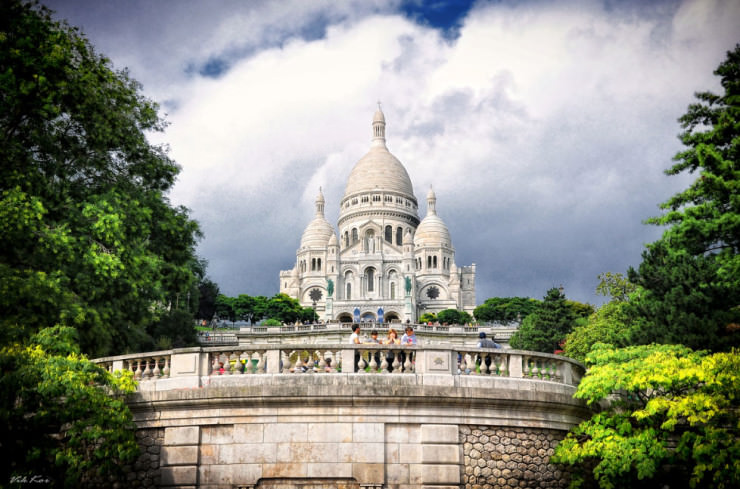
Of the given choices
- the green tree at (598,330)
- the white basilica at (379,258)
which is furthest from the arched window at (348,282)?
the green tree at (598,330)

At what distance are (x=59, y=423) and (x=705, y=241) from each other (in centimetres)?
2026

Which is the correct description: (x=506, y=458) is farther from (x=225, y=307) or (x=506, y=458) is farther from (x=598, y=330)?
A: (x=225, y=307)

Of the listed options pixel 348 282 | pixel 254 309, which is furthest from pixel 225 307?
pixel 348 282

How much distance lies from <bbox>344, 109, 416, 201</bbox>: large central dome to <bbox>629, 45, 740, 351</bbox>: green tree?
4679 inches

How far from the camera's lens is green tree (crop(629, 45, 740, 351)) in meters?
24.7

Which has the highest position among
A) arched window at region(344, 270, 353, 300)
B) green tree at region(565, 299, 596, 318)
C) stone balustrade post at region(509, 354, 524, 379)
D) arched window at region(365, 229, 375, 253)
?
arched window at region(365, 229, 375, 253)

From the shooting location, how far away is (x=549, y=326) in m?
54.1

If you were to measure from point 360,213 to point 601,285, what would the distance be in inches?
3576

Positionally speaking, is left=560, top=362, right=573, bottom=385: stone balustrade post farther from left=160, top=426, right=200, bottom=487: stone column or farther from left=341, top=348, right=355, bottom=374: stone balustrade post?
left=160, top=426, right=200, bottom=487: stone column

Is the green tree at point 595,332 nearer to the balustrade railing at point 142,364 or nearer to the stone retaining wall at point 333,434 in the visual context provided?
the stone retaining wall at point 333,434

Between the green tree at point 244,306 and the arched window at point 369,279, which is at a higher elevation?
the arched window at point 369,279

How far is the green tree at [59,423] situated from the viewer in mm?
13758

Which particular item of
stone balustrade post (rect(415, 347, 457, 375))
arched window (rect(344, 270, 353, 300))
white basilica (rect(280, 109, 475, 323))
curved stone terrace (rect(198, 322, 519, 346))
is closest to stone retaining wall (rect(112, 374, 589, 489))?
stone balustrade post (rect(415, 347, 457, 375))

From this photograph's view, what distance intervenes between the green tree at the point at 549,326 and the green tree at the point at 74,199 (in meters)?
33.2
